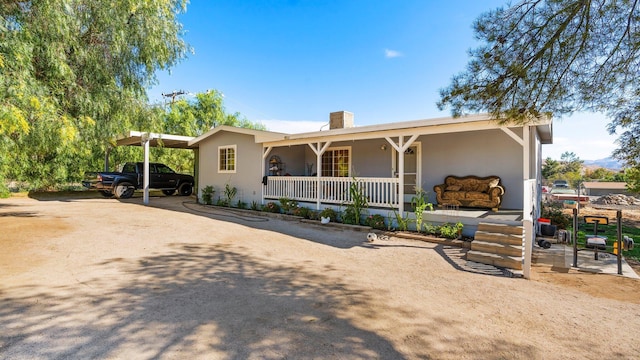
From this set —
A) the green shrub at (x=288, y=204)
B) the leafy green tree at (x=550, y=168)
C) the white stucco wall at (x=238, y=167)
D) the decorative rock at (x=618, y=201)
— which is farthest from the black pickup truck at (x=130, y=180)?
the leafy green tree at (x=550, y=168)

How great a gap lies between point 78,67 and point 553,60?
27.9ft

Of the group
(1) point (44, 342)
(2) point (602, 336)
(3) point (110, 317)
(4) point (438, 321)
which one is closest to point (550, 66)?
(2) point (602, 336)

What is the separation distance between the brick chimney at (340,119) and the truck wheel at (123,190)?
32.0 feet

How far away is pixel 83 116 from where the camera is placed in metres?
6.67

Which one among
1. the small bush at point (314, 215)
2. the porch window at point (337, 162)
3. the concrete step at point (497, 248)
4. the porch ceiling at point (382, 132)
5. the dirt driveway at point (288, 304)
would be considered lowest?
the dirt driveway at point (288, 304)

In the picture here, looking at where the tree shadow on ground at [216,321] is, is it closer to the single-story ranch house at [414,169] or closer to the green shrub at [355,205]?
the single-story ranch house at [414,169]

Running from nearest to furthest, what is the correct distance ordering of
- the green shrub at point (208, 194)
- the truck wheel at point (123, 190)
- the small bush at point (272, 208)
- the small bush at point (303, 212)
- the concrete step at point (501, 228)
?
1. the concrete step at point (501, 228)
2. the small bush at point (303, 212)
3. the small bush at point (272, 208)
4. the green shrub at point (208, 194)
5. the truck wheel at point (123, 190)

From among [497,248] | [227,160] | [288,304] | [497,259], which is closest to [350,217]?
[497,248]

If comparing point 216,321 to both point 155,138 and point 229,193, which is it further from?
point 155,138

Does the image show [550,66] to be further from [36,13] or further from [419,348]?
[36,13]

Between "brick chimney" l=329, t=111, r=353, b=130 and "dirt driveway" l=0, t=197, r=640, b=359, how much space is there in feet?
18.4

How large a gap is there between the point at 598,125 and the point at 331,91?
16.0m

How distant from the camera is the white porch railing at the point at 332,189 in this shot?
27.2 feet

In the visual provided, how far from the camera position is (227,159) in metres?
12.6
